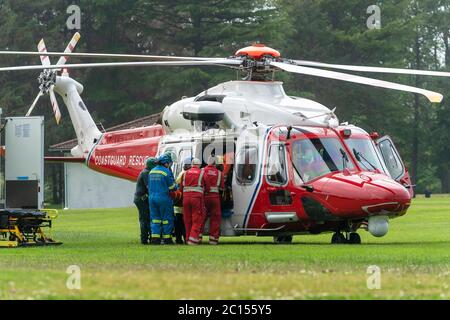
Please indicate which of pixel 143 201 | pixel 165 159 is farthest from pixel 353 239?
pixel 143 201

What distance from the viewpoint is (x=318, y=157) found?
2236 cm

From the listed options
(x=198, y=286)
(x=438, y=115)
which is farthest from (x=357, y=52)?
(x=198, y=286)

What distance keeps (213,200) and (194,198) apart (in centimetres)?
47

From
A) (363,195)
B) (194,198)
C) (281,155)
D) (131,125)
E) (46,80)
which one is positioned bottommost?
(194,198)

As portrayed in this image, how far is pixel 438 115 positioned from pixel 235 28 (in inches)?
963

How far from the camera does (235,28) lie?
6506 cm

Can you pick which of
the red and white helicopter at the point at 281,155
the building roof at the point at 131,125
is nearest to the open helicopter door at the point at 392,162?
the red and white helicopter at the point at 281,155

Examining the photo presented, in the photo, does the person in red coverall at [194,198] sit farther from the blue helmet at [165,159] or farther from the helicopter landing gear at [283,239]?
the helicopter landing gear at [283,239]

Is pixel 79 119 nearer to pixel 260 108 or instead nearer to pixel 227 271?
pixel 260 108

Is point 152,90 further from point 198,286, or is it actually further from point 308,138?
point 198,286

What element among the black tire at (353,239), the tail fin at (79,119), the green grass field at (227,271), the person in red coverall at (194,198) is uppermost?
the tail fin at (79,119)

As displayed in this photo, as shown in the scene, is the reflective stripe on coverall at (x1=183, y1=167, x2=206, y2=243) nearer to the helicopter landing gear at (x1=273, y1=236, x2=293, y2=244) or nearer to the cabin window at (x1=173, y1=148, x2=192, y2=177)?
the cabin window at (x1=173, y1=148, x2=192, y2=177)

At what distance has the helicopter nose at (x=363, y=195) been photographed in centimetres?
2138

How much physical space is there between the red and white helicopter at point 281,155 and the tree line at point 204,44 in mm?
39329
